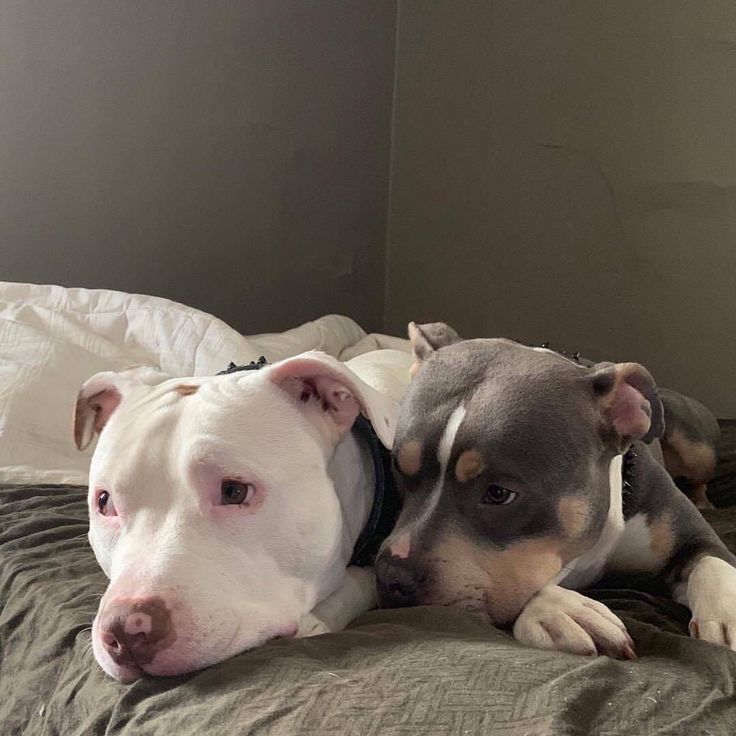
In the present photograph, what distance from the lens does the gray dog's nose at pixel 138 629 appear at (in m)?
0.99

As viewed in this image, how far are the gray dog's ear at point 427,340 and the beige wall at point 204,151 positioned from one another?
1.69 meters

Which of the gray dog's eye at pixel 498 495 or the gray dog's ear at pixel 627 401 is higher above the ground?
the gray dog's ear at pixel 627 401

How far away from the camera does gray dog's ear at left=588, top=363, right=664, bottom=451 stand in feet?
4.66

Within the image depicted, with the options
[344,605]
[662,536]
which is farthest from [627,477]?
[344,605]

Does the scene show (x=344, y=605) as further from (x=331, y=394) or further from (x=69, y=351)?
(x=69, y=351)

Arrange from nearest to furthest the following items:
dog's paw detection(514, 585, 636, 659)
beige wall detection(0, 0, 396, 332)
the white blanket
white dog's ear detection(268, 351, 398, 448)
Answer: dog's paw detection(514, 585, 636, 659), white dog's ear detection(268, 351, 398, 448), the white blanket, beige wall detection(0, 0, 396, 332)

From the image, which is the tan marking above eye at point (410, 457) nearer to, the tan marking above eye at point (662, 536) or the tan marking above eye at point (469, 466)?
the tan marking above eye at point (469, 466)

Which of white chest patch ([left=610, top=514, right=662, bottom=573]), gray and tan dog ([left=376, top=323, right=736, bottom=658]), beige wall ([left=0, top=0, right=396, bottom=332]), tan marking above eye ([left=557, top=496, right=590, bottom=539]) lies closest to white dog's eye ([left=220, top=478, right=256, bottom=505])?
gray and tan dog ([left=376, top=323, right=736, bottom=658])

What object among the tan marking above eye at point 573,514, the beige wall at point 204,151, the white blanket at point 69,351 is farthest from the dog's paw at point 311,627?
the beige wall at point 204,151

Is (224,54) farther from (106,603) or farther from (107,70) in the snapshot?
(106,603)

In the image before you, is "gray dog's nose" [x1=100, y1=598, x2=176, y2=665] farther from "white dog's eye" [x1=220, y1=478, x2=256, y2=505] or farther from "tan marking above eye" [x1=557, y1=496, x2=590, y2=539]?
"tan marking above eye" [x1=557, y1=496, x2=590, y2=539]

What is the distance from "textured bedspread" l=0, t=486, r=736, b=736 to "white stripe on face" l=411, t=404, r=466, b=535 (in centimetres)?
18

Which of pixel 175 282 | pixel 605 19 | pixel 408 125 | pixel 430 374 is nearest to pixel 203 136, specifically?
pixel 175 282

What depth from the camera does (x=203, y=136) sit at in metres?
3.26
